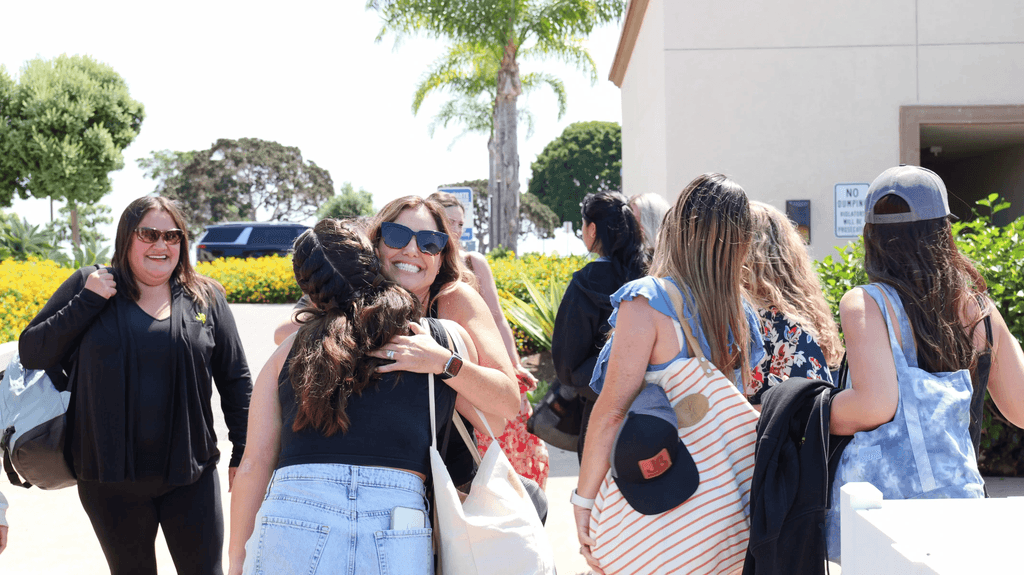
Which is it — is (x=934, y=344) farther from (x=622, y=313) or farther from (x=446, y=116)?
(x=446, y=116)

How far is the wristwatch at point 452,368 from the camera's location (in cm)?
204

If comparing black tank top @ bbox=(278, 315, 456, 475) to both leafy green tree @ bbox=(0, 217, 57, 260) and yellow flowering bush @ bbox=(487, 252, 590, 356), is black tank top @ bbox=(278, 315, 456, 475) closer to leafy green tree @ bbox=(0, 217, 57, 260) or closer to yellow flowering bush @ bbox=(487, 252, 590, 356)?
yellow flowering bush @ bbox=(487, 252, 590, 356)

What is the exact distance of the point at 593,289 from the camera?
3.68 m

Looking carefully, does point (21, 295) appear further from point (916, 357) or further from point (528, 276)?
point (916, 357)

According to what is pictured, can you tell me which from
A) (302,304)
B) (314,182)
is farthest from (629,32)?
(314,182)

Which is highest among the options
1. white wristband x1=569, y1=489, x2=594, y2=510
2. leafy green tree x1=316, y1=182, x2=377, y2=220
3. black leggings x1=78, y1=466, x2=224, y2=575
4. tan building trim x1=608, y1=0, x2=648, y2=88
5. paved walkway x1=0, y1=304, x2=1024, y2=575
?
leafy green tree x1=316, y1=182, x2=377, y2=220

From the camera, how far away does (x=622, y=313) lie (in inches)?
90.2

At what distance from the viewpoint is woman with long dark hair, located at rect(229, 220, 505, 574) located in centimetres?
184

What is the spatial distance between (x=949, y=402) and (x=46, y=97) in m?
30.6

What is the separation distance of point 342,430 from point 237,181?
6403cm

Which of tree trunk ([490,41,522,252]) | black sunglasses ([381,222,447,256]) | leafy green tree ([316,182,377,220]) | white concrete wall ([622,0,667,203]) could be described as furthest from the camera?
leafy green tree ([316,182,377,220])

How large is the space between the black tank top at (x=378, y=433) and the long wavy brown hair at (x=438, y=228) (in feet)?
2.48

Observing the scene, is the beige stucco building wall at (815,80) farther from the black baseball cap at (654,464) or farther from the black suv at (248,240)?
the black suv at (248,240)

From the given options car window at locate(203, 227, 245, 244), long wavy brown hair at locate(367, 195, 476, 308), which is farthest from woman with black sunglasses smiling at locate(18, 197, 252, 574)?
car window at locate(203, 227, 245, 244)
